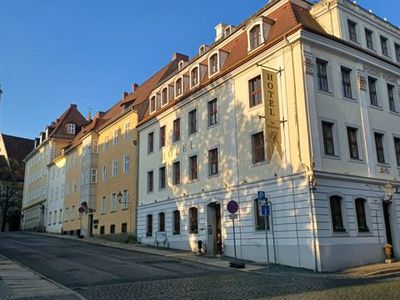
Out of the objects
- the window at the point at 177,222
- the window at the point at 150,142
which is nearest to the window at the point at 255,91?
the window at the point at 177,222

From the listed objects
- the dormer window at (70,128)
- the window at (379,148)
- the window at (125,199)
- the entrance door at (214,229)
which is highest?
the dormer window at (70,128)

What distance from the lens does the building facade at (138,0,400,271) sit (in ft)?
66.1

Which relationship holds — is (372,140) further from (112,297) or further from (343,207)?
(112,297)

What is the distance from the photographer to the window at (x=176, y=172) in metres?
30.6

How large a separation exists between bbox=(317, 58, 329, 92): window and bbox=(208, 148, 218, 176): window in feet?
25.5

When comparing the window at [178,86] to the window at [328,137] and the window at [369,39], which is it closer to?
the window at [369,39]

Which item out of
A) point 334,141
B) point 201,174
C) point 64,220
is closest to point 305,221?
point 334,141

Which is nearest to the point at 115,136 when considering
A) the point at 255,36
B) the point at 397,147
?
the point at 255,36

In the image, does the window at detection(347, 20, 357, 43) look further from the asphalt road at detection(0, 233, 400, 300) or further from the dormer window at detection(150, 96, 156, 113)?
the dormer window at detection(150, 96, 156, 113)

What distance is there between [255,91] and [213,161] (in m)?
5.51

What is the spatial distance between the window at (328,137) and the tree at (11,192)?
69.7m

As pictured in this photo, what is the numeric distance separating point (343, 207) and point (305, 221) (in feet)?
7.75

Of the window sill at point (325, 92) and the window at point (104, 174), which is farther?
the window at point (104, 174)

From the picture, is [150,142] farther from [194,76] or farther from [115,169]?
[115,169]
